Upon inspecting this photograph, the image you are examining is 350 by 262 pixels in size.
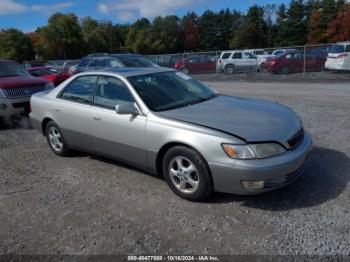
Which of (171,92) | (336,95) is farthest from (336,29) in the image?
(171,92)

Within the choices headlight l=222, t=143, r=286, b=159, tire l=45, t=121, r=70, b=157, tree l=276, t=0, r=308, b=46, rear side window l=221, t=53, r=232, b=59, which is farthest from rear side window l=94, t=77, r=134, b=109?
tree l=276, t=0, r=308, b=46

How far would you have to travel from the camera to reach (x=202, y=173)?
141 inches

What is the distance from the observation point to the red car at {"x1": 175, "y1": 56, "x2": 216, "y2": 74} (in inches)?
991

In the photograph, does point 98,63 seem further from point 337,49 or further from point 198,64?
point 198,64

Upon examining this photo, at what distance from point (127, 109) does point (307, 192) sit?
232 centimetres

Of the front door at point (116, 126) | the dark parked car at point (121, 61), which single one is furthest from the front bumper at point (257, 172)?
the dark parked car at point (121, 61)

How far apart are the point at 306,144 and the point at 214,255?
1817mm

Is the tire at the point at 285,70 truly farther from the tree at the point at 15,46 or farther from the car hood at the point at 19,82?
the tree at the point at 15,46

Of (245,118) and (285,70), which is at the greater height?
(245,118)

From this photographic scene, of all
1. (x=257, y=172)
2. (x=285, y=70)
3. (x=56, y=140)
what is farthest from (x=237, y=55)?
(x=257, y=172)

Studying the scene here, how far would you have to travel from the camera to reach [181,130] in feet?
12.1

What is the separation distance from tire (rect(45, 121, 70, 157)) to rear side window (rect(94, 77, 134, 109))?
1145 millimetres

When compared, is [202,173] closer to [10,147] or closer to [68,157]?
[68,157]

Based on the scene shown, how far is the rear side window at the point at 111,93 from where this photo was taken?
4.39 meters
